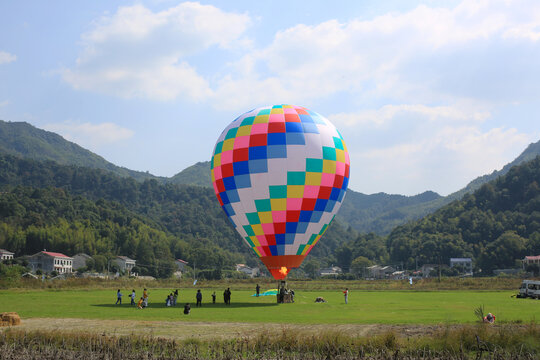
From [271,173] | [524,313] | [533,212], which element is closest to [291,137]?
[271,173]

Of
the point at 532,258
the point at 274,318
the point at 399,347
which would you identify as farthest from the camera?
the point at 532,258

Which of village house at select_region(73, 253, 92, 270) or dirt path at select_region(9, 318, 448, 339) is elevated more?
village house at select_region(73, 253, 92, 270)

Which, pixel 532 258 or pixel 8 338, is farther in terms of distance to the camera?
pixel 532 258

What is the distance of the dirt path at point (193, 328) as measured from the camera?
847 inches

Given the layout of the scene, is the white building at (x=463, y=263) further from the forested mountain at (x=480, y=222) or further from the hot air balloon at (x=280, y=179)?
the hot air balloon at (x=280, y=179)

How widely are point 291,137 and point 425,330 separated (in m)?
18.5

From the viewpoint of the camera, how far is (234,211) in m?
39.5

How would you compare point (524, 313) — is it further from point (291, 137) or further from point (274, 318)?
point (291, 137)

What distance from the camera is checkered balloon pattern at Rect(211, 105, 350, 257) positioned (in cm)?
3725

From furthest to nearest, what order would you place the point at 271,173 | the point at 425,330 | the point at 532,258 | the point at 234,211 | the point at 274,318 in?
the point at 532,258, the point at 234,211, the point at 271,173, the point at 274,318, the point at 425,330

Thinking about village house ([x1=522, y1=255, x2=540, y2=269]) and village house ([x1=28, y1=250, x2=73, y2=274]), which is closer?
village house ([x1=522, y1=255, x2=540, y2=269])

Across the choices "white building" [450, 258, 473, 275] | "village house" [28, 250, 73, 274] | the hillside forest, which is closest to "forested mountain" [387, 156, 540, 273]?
the hillside forest

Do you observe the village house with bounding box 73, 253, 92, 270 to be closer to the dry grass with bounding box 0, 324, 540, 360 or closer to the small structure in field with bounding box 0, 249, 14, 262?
the small structure in field with bounding box 0, 249, 14, 262

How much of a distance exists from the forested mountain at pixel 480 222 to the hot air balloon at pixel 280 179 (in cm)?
13549
